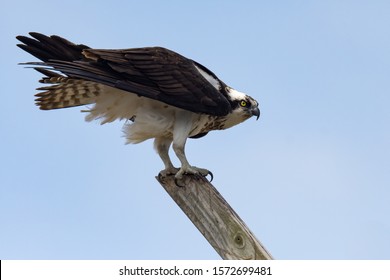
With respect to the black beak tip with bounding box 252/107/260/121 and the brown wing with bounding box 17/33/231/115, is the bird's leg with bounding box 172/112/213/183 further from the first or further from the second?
the black beak tip with bounding box 252/107/260/121

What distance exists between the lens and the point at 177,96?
8.66 metres

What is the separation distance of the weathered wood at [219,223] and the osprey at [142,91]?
1.28ft

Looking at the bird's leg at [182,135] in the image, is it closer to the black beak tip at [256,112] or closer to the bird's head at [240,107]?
the bird's head at [240,107]

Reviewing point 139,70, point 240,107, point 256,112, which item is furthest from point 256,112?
point 139,70

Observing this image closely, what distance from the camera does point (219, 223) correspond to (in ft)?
25.4

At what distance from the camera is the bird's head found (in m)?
9.40

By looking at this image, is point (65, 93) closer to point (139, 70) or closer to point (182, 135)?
point (139, 70)

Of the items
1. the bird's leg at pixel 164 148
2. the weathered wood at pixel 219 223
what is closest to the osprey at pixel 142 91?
the bird's leg at pixel 164 148

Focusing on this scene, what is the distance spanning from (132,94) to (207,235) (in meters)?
1.91

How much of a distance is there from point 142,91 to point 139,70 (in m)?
0.27

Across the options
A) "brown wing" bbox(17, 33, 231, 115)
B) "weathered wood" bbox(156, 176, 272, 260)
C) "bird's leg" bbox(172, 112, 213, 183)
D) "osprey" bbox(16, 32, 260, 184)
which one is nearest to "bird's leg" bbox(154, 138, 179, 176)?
"osprey" bbox(16, 32, 260, 184)

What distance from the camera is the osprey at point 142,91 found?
8508mm
